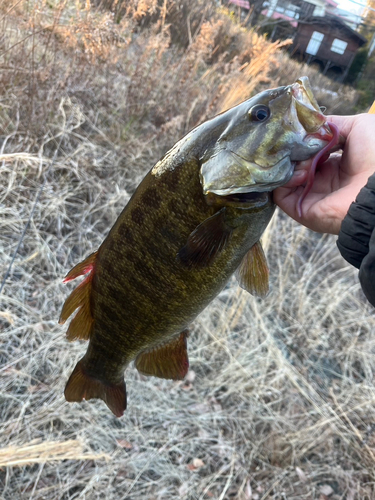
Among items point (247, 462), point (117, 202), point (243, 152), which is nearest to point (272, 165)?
point (243, 152)

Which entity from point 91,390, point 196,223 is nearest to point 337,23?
point 196,223

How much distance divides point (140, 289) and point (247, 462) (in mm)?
2229

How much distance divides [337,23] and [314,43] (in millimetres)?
585

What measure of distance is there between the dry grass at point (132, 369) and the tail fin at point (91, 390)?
264mm

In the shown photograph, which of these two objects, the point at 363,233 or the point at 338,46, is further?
the point at 338,46

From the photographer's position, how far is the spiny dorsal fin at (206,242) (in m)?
1.16

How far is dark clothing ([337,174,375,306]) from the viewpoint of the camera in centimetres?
117

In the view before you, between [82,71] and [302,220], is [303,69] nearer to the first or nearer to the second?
[82,71]

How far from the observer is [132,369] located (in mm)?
3029

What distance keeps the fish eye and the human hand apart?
23 centimetres

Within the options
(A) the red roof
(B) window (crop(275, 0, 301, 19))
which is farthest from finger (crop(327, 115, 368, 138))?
(A) the red roof

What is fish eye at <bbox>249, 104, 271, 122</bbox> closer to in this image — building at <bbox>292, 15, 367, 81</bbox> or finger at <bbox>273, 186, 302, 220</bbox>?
finger at <bbox>273, 186, 302, 220</bbox>

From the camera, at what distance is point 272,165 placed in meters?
1.16

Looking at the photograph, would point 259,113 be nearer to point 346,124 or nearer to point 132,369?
point 346,124
